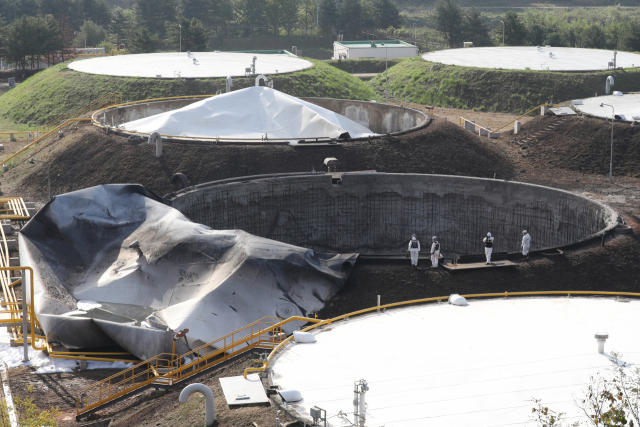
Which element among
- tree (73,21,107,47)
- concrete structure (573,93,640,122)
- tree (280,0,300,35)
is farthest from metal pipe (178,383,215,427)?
tree (280,0,300,35)

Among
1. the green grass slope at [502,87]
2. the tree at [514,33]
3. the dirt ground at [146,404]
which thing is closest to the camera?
the dirt ground at [146,404]

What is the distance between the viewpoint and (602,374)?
2245cm

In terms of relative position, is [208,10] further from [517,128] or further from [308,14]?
[517,128]

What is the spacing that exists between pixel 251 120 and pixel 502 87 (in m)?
33.1

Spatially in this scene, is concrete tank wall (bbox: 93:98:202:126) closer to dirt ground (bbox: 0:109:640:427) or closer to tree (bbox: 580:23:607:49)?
dirt ground (bbox: 0:109:640:427)

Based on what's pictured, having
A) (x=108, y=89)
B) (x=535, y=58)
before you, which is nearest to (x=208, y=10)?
(x=108, y=89)

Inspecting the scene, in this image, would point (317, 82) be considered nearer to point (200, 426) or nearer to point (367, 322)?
point (367, 322)

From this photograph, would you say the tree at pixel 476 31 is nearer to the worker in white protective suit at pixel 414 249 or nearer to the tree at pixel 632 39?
the tree at pixel 632 39

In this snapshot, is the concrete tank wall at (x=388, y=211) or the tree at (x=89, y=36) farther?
the tree at (x=89, y=36)

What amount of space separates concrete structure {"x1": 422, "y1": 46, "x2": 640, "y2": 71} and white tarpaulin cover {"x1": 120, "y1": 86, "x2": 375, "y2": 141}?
3350 cm

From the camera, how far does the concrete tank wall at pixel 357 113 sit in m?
64.0

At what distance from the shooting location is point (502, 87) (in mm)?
79812

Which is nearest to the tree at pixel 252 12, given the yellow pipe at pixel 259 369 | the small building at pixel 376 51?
the small building at pixel 376 51

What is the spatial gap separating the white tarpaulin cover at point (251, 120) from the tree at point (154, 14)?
225 ft
